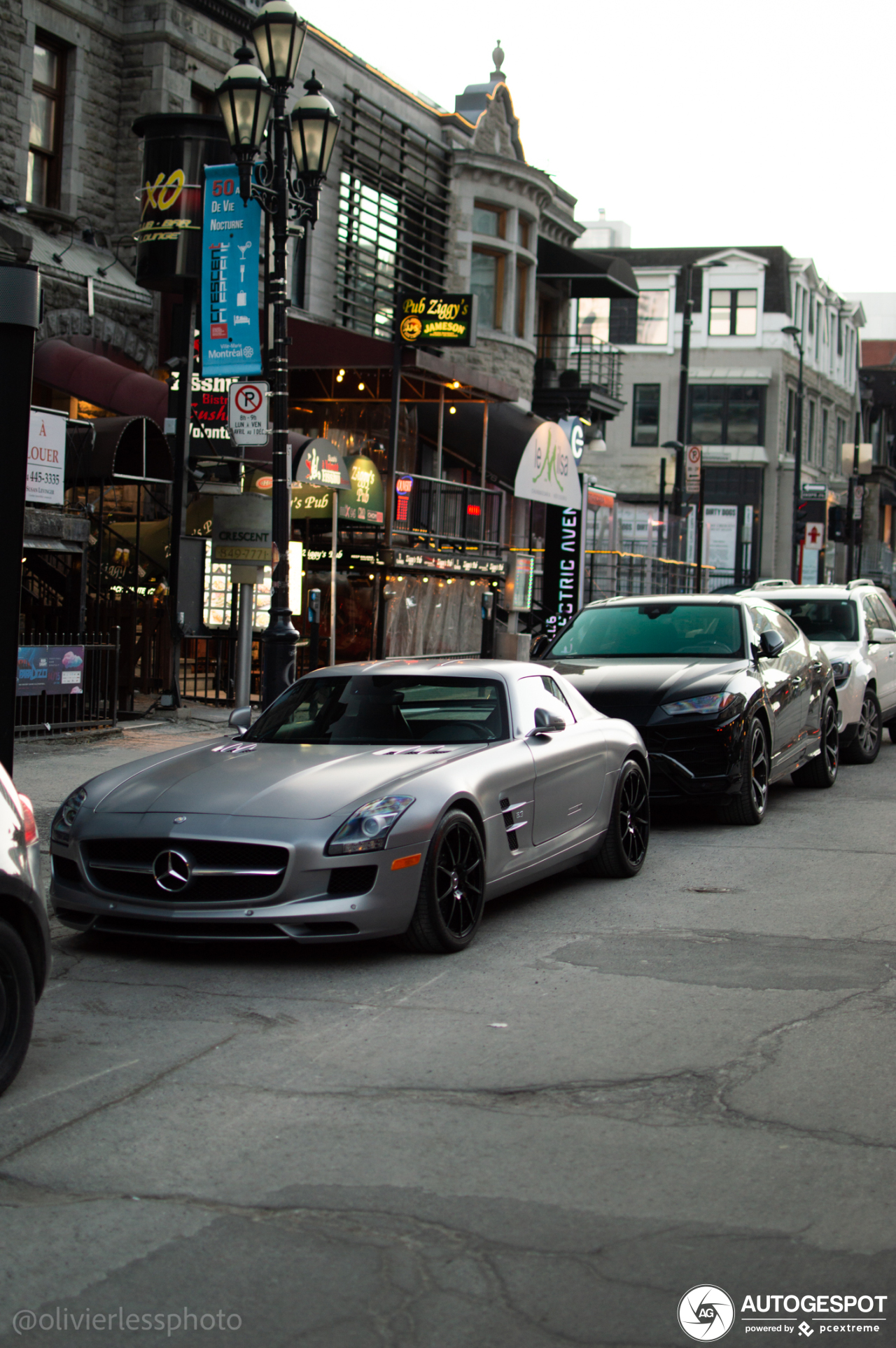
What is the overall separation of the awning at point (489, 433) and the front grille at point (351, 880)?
73.3ft

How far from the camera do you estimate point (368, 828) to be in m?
6.43

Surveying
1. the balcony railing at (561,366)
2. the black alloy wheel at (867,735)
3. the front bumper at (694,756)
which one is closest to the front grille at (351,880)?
the front bumper at (694,756)

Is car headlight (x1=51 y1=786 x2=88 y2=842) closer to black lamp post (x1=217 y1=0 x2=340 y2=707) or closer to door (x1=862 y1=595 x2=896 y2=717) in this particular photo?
black lamp post (x1=217 y1=0 x2=340 y2=707)

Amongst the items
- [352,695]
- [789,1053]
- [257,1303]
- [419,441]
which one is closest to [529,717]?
[352,695]

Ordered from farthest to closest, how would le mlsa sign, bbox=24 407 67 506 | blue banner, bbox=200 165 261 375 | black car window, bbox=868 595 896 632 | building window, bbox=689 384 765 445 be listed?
building window, bbox=689 384 765 445
black car window, bbox=868 595 896 632
blue banner, bbox=200 165 261 375
le mlsa sign, bbox=24 407 67 506

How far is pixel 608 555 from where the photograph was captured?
32.8 metres

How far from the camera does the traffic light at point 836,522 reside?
58.3 m

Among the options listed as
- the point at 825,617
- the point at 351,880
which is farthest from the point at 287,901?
the point at 825,617

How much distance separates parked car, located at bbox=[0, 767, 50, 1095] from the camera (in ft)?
15.2

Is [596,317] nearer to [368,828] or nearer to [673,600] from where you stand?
[673,600]

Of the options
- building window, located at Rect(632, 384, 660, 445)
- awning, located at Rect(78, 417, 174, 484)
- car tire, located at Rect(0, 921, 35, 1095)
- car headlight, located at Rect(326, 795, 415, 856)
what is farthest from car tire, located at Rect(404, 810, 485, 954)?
building window, located at Rect(632, 384, 660, 445)

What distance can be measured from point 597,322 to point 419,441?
3321cm

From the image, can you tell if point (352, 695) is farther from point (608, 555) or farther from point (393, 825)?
point (608, 555)

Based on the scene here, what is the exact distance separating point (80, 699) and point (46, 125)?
10.3 meters
